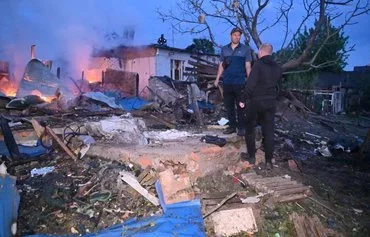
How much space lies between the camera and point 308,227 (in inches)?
154

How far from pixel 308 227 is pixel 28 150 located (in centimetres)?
474

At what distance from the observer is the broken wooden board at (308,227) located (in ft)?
12.6

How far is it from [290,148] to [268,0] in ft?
21.3

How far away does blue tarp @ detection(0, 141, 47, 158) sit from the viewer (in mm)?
5445

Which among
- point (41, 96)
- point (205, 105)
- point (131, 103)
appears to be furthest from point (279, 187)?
point (41, 96)

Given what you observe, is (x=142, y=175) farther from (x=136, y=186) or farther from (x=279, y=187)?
(x=279, y=187)

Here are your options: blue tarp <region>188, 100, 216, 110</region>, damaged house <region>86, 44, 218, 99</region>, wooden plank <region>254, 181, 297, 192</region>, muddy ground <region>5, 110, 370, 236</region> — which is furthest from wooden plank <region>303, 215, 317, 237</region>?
damaged house <region>86, 44, 218, 99</region>

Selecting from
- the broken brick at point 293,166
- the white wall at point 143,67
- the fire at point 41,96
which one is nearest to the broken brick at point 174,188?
the broken brick at point 293,166

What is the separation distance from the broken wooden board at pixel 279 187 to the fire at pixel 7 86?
40.1 feet

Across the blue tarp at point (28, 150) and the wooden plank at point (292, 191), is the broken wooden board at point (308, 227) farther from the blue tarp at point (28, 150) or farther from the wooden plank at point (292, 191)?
the blue tarp at point (28, 150)

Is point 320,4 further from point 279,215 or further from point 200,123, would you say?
point 279,215

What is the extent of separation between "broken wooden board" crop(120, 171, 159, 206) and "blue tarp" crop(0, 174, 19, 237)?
4.52 ft

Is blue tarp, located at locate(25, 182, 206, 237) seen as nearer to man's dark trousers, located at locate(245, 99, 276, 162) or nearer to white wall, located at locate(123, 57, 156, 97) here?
man's dark trousers, located at locate(245, 99, 276, 162)

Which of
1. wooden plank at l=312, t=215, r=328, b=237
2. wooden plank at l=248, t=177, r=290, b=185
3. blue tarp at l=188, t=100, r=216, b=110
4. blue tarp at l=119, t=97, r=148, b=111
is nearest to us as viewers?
wooden plank at l=312, t=215, r=328, b=237
